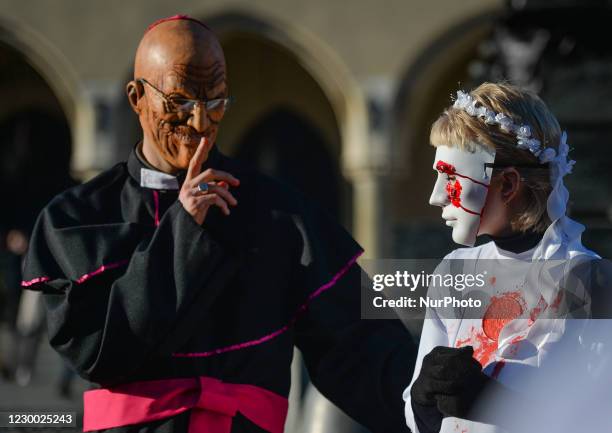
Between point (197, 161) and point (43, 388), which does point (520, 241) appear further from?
point (43, 388)

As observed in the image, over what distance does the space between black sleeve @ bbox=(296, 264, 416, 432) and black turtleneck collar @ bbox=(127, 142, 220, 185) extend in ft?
1.31

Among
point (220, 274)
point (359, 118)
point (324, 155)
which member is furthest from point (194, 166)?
point (324, 155)

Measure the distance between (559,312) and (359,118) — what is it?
10176 mm

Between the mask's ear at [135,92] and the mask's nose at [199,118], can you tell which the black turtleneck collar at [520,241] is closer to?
the mask's nose at [199,118]

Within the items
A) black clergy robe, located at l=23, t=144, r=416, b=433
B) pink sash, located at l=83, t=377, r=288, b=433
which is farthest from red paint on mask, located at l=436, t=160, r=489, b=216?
pink sash, located at l=83, t=377, r=288, b=433

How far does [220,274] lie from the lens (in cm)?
242

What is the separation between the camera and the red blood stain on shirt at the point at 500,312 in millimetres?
2129

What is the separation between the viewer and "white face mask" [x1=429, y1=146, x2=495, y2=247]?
2.14m

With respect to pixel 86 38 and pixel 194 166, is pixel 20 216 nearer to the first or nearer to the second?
pixel 86 38

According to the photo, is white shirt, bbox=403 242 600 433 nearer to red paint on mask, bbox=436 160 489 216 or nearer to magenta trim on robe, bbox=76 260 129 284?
red paint on mask, bbox=436 160 489 216

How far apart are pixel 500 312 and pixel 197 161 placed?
2.34ft

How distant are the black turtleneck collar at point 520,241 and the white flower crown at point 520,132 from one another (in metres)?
0.14

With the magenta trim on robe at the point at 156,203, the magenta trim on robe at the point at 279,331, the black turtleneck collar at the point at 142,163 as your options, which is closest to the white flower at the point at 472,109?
the magenta trim on robe at the point at 279,331

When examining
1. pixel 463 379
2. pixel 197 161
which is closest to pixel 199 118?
pixel 197 161
